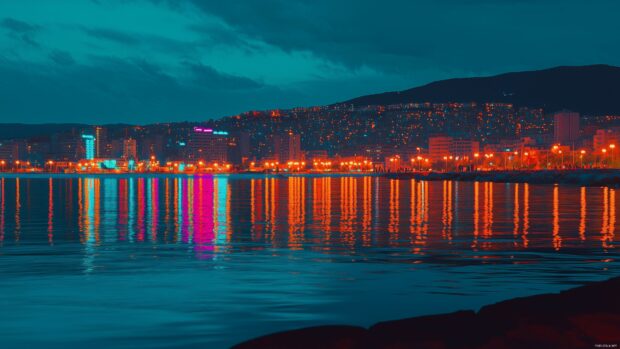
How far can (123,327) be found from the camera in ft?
31.5

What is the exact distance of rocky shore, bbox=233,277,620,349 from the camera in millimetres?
7539

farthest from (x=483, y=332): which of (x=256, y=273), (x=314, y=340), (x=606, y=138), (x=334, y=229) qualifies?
(x=606, y=138)

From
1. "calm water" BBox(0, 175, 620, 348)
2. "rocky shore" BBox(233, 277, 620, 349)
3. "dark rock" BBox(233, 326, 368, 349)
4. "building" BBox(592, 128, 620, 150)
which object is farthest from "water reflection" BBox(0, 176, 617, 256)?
"building" BBox(592, 128, 620, 150)

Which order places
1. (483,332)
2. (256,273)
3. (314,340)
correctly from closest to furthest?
1. (314,340)
2. (483,332)
3. (256,273)

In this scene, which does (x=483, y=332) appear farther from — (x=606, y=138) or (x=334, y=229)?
(x=606, y=138)

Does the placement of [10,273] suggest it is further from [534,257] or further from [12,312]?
[534,257]

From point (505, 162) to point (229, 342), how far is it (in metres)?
184

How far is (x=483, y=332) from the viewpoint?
314 inches

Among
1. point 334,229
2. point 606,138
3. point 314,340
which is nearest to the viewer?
point 314,340

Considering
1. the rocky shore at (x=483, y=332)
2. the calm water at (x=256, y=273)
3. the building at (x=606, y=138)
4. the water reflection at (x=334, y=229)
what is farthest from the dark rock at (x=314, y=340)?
the building at (x=606, y=138)

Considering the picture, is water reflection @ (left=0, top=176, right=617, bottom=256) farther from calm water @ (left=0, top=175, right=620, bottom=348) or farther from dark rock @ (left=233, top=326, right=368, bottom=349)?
dark rock @ (left=233, top=326, right=368, bottom=349)

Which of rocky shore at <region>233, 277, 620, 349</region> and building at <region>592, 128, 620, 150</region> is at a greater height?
building at <region>592, 128, 620, 150</region>

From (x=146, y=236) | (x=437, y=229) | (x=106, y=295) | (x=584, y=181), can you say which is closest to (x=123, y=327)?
(x=106, y=295)

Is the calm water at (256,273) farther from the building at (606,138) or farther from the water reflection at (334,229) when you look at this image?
the building at (606,138)
